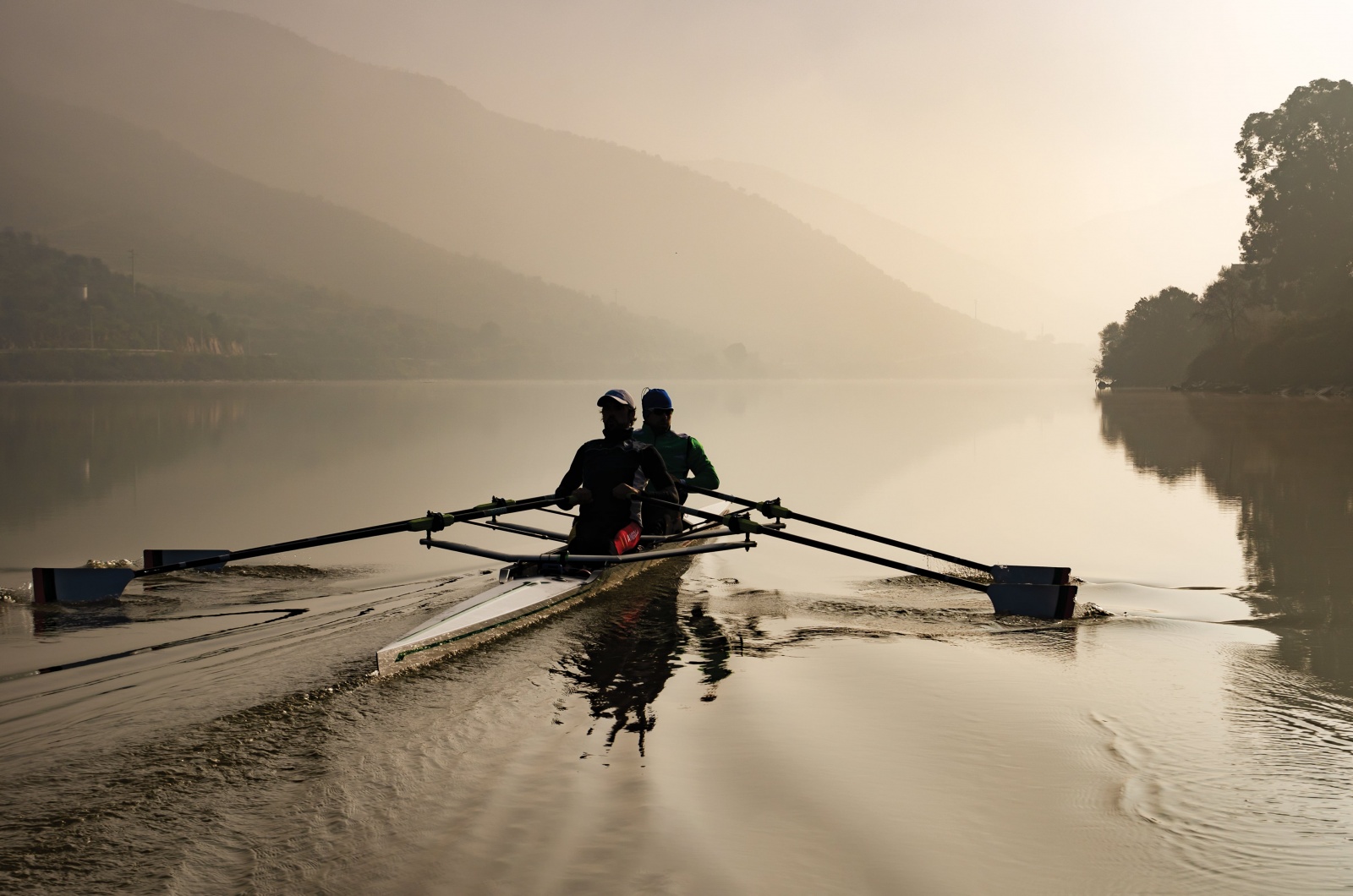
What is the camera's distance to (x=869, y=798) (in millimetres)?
5672

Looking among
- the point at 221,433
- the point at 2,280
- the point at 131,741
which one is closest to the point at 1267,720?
the point at 131,741

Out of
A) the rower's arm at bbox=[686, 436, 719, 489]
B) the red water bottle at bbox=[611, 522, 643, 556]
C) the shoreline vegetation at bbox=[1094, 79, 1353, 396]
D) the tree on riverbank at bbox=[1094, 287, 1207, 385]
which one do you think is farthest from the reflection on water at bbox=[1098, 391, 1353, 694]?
the tree on riverbank at bbox=[1094, 287, 1207, 385]

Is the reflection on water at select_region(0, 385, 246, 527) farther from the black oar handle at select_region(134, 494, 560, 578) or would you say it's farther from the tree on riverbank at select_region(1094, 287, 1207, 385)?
the tree on riverbank at select_region(1094, 287, 1207, 385)

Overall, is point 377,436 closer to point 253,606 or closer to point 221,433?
point 221,433

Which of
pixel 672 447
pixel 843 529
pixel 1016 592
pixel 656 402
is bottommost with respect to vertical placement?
pixel 1016 592

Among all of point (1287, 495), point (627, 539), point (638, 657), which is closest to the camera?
point (638, 657)

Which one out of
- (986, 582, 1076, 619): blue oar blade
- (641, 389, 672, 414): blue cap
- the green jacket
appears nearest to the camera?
(986, 582, 1076, 619): blue oar blade

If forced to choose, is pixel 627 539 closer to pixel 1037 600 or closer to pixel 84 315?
pixel 1037 600

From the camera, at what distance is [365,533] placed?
388 inches

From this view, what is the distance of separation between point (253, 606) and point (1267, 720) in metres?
9.59

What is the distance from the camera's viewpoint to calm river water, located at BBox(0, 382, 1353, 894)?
15.9 feet

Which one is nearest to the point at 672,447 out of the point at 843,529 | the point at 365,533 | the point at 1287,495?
the point at 843,529

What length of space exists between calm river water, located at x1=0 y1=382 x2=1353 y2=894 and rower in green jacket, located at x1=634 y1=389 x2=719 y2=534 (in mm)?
1267

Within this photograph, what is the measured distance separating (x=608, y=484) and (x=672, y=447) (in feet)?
10.5
